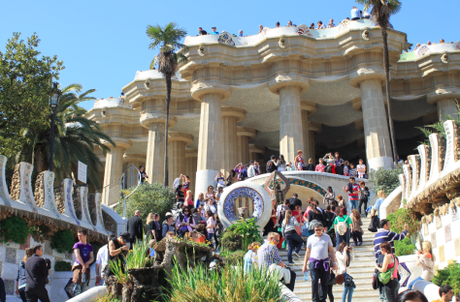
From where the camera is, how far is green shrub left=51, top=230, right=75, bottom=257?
13742mm

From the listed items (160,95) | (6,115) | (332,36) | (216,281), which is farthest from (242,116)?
(216,281)

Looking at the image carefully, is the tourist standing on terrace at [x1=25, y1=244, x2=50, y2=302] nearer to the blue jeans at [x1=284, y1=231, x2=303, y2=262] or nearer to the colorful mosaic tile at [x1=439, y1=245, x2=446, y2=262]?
the blue jeans at [x1=284, y1=231, x2=303, y2=262]

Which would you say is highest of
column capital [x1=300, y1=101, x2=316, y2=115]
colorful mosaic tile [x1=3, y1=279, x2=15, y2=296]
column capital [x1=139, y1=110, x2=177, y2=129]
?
column capital [x1=300, y1=101, x2=316, y2=115]

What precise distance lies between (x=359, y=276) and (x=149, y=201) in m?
13.4

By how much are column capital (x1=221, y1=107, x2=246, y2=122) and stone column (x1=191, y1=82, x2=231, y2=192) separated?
301 centimetres

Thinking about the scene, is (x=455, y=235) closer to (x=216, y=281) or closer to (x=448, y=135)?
(x=448, y=135)

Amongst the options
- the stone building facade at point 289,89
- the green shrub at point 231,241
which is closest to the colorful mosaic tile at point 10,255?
the green shrub at point 231,241

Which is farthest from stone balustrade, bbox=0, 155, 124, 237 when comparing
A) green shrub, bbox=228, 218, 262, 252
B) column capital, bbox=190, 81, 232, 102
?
column capital, bbox=190, 81, 232, 102

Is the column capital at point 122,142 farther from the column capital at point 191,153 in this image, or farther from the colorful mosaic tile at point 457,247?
the colorful mosaic tile at point 457,247

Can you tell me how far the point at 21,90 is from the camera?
17.8 meters

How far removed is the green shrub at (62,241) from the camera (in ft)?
45.1

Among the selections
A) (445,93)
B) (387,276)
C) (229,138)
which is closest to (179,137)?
(229,138)

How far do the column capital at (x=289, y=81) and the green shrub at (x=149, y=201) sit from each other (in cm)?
905


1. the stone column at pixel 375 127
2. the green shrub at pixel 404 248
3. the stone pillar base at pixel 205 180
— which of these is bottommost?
the green shrub at pixel 404 248
